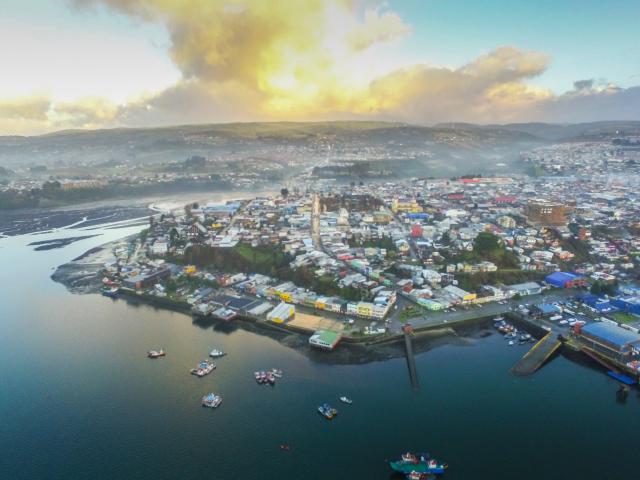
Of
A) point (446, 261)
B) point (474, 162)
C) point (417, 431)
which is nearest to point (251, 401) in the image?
point (417, 431)

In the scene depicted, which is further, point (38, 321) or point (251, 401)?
point (38, 321)

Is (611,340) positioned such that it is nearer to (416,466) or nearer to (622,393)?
(622,393)

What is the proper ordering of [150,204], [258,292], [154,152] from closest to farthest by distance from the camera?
[258,292], [150,204], [154,152]

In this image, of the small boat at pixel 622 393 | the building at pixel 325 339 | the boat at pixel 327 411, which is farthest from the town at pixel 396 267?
the boat at pixel 327 411

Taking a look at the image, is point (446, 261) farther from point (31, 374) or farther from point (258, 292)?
point (31, 374)

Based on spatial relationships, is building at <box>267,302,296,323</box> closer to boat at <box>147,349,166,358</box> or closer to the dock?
boat at <box>147,349,166,358</box>

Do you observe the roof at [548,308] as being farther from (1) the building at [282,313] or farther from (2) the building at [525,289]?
(1) the building at [282,313]

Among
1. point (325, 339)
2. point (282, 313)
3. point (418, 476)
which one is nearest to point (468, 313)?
point (325, 339)
